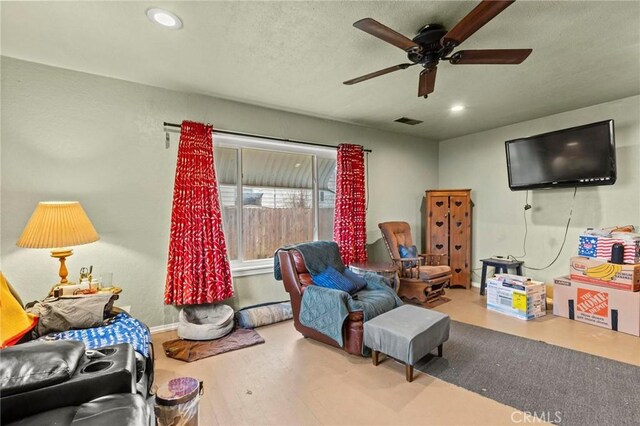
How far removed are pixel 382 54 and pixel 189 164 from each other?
2134mm

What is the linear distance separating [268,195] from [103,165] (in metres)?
1.73

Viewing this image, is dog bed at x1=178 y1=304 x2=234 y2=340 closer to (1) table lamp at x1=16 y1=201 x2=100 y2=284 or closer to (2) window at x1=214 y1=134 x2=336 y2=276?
(2) window at x1=214 y1=134 x2=336 y2=276

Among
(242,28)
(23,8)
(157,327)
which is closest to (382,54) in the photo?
(242,28)

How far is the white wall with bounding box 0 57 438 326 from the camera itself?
240 cm

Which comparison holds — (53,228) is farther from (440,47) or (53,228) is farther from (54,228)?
(440,47)

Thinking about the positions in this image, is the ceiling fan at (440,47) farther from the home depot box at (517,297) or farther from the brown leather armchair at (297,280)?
the home depot box at (517,297)

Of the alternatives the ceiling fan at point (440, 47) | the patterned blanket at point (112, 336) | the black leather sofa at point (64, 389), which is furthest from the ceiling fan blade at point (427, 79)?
the patterned blanket at point (112, 336)

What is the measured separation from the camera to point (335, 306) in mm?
2465

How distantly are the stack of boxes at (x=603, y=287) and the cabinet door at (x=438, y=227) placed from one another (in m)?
1.49

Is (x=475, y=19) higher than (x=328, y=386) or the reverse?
higher

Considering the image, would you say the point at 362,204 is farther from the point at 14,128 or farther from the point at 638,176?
the point at 14,128

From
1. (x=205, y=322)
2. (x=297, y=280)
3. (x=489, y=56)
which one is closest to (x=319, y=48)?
(x=489, y=56)

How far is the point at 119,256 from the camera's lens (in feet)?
Result: 9.17

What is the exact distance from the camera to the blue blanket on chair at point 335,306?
96.9 inches
